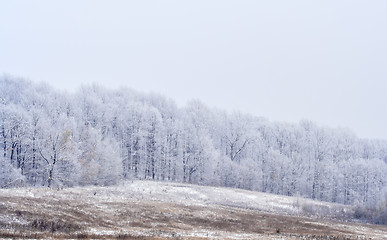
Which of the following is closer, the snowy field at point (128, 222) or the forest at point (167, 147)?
the snowy field at point (128, 222)

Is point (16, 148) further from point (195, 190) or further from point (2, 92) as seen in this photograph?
point (195, 190)

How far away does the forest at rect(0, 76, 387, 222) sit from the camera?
6869cm

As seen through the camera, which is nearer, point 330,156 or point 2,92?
point 2,92

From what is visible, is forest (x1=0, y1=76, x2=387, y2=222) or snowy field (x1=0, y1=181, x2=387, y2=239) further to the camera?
forest (x1=0, y1=76, x2=387, y2=222)

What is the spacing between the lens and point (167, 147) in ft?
307

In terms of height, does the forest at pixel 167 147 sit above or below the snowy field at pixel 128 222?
above

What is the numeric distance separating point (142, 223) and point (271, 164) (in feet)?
242

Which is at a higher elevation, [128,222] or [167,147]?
[167,147]

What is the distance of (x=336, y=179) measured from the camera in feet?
330

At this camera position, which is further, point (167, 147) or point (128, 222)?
point (167, 147)

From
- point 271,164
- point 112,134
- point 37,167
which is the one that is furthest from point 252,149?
point 37,167

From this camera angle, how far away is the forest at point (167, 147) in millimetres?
68688

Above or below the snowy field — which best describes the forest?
above

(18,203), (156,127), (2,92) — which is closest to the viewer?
(18,203)
